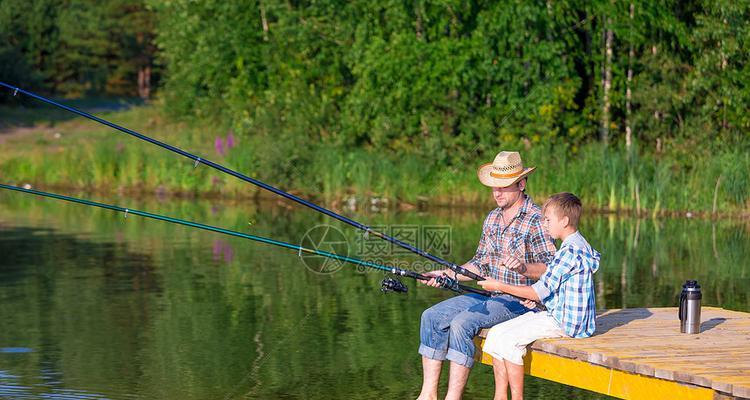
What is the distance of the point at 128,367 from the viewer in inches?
423

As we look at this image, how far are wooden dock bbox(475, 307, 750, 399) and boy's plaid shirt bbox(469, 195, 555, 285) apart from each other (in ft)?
1.42

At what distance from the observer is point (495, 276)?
8.84 m

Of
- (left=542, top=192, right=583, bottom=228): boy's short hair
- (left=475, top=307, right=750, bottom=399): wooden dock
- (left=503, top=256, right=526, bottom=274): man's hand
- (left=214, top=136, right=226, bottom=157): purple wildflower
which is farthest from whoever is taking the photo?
(left=214, top=136, right=226, bottom=157): purple wildflower

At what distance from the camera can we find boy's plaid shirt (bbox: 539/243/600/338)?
8172mm

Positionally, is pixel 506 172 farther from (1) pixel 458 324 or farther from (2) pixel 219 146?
(2) pixel 219 146

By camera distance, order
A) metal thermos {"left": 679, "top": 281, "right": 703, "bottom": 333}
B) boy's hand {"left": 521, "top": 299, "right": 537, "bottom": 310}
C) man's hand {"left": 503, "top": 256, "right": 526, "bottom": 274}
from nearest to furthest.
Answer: man's hand {"left": 503, "top": 256, "right": 526, "bottom": 274} → metal thermos {"left": 679, "top": 281, "right": 703, "bottom": 333} → boy's hand {"left": 521, "top": 299, "right": 537, "bottom": 310}

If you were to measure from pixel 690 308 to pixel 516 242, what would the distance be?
1144 millimetres

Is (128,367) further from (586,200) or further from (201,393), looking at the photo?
(586,200)

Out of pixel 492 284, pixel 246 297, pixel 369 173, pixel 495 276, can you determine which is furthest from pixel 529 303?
pixel 369 173

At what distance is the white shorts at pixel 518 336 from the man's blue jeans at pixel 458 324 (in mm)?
168

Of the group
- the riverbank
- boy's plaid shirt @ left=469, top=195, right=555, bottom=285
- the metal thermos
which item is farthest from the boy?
the riverbank

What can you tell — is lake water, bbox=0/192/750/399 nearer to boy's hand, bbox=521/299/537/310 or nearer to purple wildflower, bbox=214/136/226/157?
boy's hand, bbox=521/299/537/310

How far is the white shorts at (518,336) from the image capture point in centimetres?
835

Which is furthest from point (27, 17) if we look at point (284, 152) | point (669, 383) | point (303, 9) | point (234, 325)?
point (669, 383)
